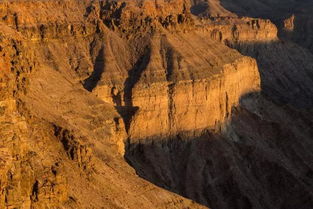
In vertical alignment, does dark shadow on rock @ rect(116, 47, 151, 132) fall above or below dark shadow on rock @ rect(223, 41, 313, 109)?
above

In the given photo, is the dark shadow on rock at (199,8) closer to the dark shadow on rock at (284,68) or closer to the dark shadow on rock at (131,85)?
the dark shadow on rock at (284,68)

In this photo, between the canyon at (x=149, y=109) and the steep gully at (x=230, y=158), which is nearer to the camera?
the canyon at (x=149, y=109)

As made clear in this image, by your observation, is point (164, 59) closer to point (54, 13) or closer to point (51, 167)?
point (54, 13)

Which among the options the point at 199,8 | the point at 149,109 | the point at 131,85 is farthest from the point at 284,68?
the point at 149,109

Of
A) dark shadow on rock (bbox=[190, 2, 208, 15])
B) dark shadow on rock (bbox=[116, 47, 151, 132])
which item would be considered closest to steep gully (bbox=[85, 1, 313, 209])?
dark shadow on rock (bbox=[116, 47, 151, 132])

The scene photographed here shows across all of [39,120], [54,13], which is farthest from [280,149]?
[39,120]

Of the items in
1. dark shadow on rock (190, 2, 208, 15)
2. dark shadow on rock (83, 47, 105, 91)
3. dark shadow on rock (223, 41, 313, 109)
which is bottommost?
dark shadow on rock (223, 41, 313, 109)

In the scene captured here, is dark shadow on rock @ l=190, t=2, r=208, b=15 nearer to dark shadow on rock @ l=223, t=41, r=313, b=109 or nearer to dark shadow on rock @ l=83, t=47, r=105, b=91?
dark shadow on rock @ l=223, t=41, r=313, b=109

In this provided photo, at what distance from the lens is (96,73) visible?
7362cm

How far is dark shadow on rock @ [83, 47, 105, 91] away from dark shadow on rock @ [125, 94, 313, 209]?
7.32 metres

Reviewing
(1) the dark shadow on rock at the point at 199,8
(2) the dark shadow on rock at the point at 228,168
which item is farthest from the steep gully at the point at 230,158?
(1) the dark shadow on rock at the point at 199,8

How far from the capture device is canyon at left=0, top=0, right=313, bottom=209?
144ft

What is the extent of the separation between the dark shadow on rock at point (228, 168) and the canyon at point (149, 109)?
14cm

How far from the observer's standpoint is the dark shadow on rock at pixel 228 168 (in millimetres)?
68438
